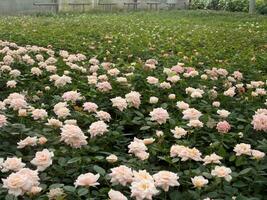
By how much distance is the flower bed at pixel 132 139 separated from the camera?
2027 millimetres

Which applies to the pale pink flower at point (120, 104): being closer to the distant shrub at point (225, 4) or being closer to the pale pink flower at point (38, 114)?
the pale pink flower at point (38, 114)

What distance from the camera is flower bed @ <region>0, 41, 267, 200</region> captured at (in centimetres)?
203

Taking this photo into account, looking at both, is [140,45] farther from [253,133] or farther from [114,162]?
[114,162]

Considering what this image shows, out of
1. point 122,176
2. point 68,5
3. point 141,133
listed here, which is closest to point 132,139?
point 141,133

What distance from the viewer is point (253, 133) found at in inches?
114

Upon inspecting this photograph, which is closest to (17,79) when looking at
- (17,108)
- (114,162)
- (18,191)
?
(17,108)

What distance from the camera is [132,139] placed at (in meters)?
2.92

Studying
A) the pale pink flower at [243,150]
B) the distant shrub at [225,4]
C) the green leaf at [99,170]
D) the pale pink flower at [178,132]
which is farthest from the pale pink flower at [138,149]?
the distant shrub at [225,4]

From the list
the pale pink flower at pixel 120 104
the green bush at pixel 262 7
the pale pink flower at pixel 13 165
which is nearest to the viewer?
the pale pink flower at pixel 13 165

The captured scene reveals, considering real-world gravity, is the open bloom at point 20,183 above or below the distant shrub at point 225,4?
above

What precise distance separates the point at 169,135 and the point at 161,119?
99 mm

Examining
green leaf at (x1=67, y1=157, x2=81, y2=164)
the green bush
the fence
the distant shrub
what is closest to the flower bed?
green leaf at (x1=67, y1=157, x2=81, y2=164)

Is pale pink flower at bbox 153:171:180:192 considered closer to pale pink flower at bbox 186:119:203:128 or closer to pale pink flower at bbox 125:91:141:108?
pale pink flower at bbox 186:119:203:128

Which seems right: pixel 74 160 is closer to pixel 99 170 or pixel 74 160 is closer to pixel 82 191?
pixel 99 170
